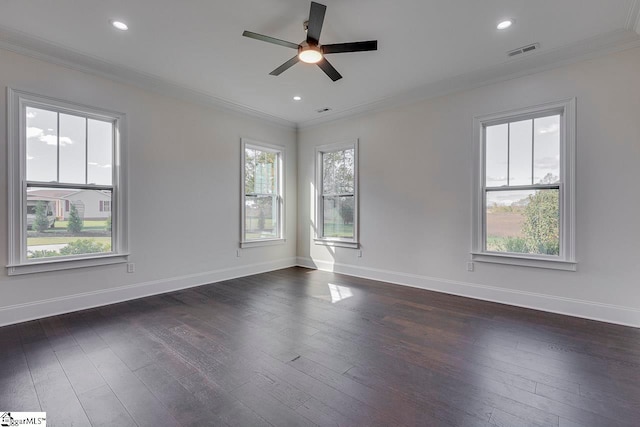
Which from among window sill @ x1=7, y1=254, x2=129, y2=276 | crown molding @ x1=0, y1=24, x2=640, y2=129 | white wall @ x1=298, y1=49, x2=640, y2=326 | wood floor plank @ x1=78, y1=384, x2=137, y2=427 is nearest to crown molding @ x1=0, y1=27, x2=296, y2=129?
crown molding @ x1=0, y1=24, x2=640, y2=129

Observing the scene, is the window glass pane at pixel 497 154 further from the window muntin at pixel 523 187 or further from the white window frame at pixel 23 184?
the white window frame at pixel 23 184

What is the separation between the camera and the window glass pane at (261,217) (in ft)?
18.2

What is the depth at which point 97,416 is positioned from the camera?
176 centimetres

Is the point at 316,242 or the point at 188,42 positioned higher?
the point at 188,42

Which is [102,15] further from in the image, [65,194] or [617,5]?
[617,5]

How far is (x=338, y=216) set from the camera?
579 centimetres

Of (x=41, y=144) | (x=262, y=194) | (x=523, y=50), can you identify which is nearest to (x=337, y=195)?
(x=262, y=194)

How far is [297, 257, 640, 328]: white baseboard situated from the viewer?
318cm

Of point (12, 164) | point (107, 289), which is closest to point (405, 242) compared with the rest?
point (107, 289)

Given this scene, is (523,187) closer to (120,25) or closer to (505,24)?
(505,24)

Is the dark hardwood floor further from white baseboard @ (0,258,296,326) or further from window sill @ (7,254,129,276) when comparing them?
window sill @ (7,254,129,276)

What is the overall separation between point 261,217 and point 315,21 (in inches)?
151

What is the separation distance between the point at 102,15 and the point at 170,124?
1.71 metres

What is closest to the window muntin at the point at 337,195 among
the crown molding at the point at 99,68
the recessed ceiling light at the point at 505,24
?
the crown molding at the point at 99,68
